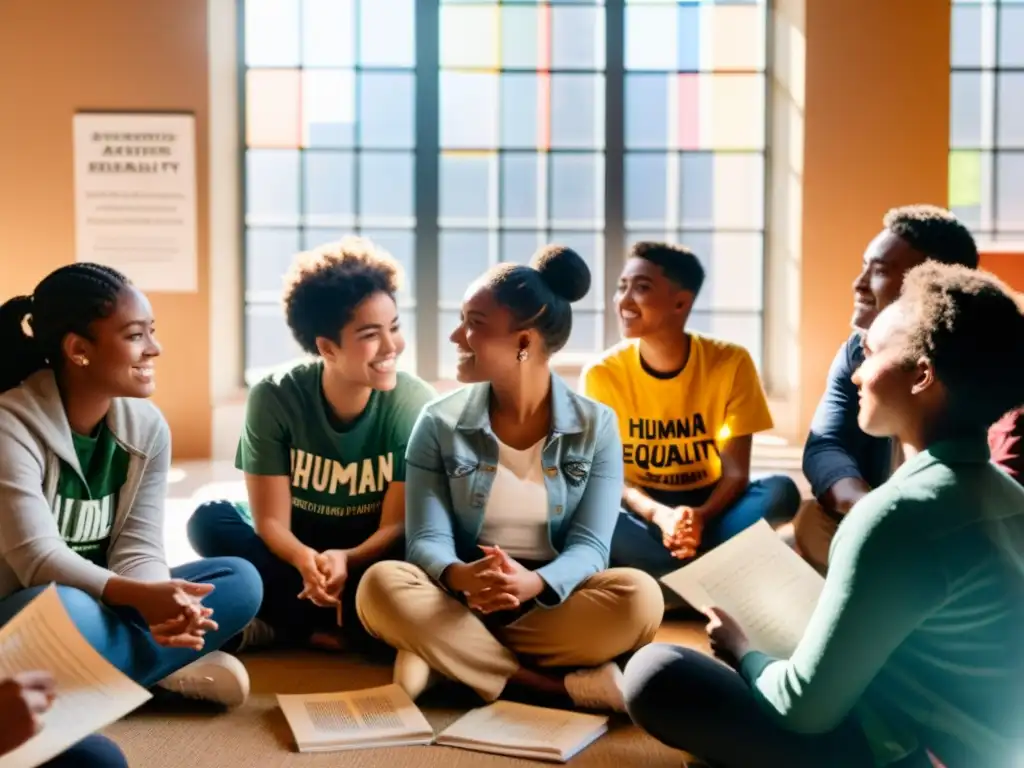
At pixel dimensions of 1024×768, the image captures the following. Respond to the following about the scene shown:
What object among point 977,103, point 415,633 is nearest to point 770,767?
point 415,633

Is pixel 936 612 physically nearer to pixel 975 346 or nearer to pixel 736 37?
pixel 975 346

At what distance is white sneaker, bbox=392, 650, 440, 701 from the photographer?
1984 mm

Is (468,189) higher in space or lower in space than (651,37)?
lower

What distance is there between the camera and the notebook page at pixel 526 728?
69.6 inches

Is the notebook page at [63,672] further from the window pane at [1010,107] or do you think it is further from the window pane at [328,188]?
the window pane at [1010,107]

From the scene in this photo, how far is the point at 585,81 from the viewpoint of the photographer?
4.92m

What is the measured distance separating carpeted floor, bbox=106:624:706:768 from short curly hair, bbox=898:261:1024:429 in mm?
806

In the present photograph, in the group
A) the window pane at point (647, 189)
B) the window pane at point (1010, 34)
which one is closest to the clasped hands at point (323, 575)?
the window pane at point (647, 189)

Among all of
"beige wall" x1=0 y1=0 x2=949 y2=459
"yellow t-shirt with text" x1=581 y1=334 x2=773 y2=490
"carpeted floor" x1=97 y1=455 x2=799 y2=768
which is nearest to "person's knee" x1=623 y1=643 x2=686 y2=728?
"carpeted floor" x1=97 y1=455 x2=799 y2=768

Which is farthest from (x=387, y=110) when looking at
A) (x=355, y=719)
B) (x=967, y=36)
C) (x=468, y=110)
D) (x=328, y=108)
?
(x=355, y=719)

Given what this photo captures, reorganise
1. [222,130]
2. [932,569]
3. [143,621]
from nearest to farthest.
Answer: [932,569] → [143,621] → [222,130]

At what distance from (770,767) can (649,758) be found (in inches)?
14.1

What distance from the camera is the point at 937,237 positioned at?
229 cm

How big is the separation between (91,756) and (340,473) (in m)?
0.93
